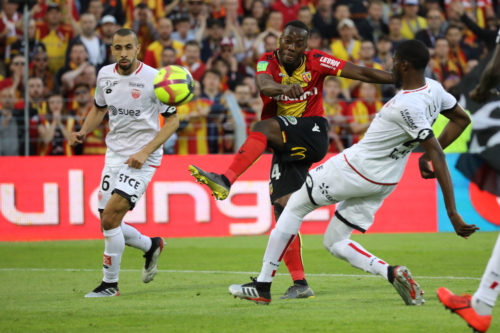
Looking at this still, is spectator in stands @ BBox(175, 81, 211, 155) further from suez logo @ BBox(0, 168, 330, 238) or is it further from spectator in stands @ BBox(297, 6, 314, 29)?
spectator in stands @ BBox(297, 6, 314, 29)

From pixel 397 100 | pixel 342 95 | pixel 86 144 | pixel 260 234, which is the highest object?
pixel 397 100

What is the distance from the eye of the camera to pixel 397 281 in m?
6.13

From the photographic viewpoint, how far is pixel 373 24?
18062 millimetres

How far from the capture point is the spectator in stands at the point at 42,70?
1501cm

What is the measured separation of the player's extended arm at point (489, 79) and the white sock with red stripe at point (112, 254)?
377cm

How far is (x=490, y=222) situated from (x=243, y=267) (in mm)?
5673

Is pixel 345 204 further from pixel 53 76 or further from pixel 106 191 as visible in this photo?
pixel 53 76

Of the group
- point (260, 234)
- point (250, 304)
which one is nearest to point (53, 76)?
point (260, 234)

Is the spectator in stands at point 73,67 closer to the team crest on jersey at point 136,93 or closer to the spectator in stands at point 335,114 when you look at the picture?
the spectator in stands at point 335,114

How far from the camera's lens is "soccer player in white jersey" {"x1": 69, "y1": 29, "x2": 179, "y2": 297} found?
24.6 ft

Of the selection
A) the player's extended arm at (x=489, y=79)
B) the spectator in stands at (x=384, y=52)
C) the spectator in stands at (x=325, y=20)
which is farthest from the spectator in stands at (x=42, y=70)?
the player's extended arm at (x=489, y=79)

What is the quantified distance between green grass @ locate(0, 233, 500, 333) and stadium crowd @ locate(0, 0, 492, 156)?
230cm

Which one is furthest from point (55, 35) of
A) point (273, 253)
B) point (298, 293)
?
point (273, 253)

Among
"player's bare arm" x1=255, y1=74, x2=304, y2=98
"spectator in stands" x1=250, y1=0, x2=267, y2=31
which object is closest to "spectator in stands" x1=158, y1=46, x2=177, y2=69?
"spectator in stands" x1=250, y1=0, x2=267, y2=31
